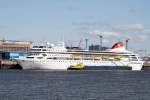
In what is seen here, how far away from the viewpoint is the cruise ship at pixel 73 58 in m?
134

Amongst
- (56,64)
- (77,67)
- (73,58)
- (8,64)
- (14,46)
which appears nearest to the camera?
(56,64)

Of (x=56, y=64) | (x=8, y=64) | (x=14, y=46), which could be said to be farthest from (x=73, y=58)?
(x=14, y=46)

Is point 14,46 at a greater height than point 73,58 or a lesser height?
greater

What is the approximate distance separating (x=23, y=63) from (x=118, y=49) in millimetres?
32390

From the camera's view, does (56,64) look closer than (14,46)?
Yes

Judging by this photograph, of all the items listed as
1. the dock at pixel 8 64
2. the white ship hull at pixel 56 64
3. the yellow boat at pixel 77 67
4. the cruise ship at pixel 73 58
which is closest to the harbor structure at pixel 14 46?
the dock at pixel 8 64

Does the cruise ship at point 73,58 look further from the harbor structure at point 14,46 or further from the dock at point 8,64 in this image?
the harbor structure at point 14,46

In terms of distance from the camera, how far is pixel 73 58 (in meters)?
141

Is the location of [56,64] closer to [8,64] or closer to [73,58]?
[73,58]

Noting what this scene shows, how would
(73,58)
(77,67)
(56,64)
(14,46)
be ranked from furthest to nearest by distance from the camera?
(14,46), (73,58), (77,67), (56,64)

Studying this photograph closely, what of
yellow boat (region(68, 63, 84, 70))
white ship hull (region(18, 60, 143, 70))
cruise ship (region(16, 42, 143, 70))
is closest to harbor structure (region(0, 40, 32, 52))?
cruise ship (region(16, 42, 143, 70))

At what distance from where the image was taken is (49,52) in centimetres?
14200

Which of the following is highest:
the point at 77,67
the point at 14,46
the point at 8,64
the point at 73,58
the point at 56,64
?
the point at 14,46

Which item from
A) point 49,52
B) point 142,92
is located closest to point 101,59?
point 49,52
